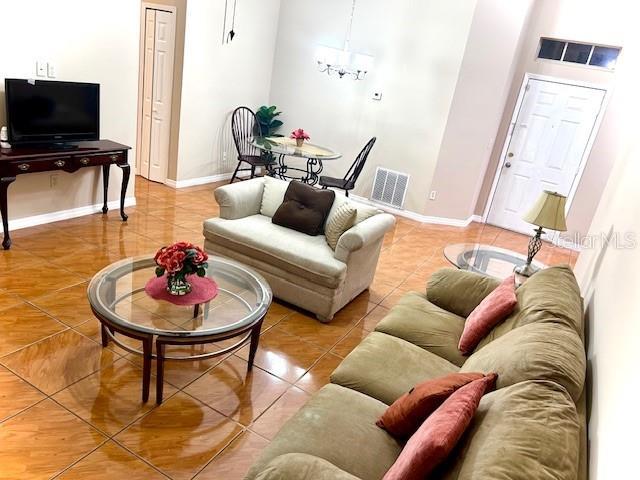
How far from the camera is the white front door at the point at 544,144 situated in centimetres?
588

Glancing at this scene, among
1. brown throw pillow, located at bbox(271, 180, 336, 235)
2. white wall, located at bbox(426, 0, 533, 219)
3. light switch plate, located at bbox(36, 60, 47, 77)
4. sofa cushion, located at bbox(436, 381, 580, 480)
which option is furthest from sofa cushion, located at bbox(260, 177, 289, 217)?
white wall, located at bbox(426, 0, 533, 219)

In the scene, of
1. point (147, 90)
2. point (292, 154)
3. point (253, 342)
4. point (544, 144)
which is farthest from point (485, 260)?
point (147, 90)

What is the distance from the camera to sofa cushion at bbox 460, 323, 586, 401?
1634 millimetres

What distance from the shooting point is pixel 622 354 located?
1601mm

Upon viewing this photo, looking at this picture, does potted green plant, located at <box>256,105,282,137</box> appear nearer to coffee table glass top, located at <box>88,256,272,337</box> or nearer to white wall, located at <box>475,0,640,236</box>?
white wall, located at <box>475,0,640,236</box>

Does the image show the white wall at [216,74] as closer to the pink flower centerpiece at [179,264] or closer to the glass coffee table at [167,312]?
the glass coffee table at [167,312]

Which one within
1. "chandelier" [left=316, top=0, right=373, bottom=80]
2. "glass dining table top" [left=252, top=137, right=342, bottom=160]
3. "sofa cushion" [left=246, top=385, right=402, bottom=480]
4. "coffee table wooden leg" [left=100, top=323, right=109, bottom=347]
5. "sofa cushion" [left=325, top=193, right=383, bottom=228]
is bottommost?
"coffee table wooden leg" [left=100, top=323, right=109, bottom=347]

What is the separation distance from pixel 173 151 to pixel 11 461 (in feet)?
15.3

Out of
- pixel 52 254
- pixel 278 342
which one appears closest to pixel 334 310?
pixel 278 342

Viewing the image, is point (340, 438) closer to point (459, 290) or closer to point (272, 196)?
point (459, 290)

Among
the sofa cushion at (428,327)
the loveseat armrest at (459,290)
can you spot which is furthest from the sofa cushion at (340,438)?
the loveseat armrest at (459,290)

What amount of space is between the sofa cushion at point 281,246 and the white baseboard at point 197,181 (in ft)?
8.79

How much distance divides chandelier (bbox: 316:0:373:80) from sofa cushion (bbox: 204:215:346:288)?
302cm

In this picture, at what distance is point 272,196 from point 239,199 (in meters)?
0.32
